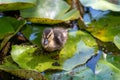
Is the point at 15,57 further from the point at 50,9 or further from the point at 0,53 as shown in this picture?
the point at 50,9

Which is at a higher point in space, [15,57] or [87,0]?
[87,0]

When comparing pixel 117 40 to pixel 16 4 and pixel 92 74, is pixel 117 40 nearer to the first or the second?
pixel 92 74

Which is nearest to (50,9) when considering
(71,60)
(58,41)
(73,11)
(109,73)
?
(73,11)

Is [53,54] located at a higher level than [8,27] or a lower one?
lower

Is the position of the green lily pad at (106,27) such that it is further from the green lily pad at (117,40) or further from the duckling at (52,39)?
the duckling at (52,39)

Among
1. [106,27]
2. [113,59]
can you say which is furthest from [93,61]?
[106,27]
